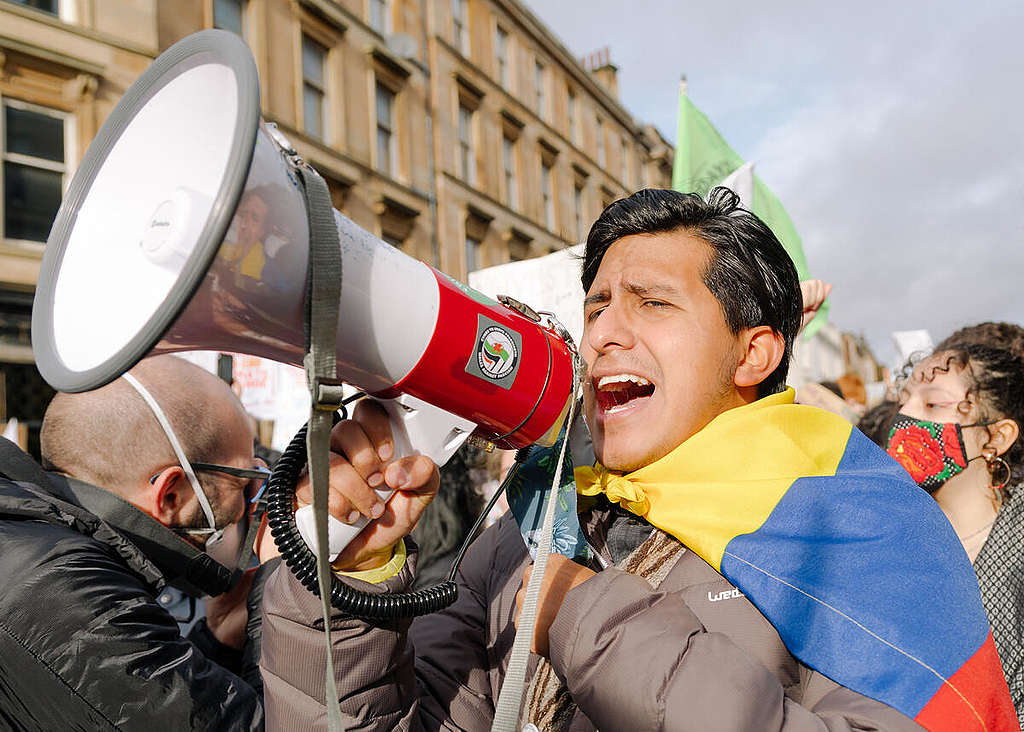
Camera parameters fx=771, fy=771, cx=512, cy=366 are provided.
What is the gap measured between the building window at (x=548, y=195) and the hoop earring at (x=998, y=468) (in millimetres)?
17028

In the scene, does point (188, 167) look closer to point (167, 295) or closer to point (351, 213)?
point (167, 295)

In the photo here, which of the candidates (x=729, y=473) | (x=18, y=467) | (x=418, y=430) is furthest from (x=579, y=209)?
(x=418, y=430)

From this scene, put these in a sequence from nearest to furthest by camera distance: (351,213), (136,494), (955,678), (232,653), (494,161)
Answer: (955,678), (136,494), (232,653), (351,213), (494,161)

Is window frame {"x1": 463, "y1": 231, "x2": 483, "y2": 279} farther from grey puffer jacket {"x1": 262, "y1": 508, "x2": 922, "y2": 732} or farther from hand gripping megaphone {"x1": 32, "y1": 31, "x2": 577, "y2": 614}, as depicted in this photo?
hand gripping megaphone {"x1": 32, "y1": 31, "x2": 577, "y2": 614}

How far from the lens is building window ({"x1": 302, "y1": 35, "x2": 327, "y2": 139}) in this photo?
485 inches

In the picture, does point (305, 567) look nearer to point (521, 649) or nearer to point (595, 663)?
point (521, 649)

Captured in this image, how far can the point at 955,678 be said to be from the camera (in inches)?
43.8

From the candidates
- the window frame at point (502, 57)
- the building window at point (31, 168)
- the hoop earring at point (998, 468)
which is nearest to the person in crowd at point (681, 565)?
the hoop earring at point (998, 468)

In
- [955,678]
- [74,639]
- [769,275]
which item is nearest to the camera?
[955,678]

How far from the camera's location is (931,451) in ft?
8.47

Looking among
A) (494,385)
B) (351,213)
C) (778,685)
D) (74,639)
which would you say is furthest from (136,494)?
(351,213)

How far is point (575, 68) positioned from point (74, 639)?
21517mm

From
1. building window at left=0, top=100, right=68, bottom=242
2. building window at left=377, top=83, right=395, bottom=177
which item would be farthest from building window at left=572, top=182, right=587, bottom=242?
building window at left=0, top=100, right=68, bottom=242

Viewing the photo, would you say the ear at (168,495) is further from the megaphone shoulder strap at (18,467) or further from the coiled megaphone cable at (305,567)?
the coiled megaphone cable at (305,567)
